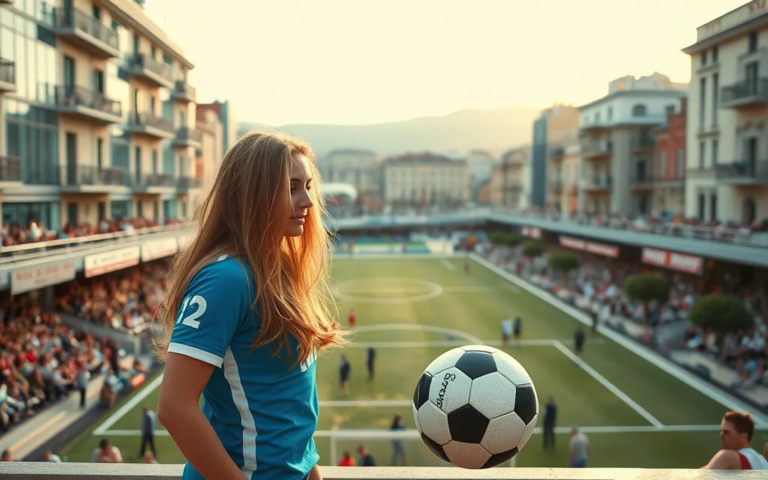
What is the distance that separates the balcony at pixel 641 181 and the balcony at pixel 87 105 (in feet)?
109

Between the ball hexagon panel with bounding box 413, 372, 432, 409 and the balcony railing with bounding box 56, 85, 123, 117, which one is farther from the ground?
the balcony railing with bounding box 56, 85, 123, 117

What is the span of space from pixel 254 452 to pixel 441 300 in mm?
32254

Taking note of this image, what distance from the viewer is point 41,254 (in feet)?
52.4

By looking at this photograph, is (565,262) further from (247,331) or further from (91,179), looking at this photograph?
(247,331)

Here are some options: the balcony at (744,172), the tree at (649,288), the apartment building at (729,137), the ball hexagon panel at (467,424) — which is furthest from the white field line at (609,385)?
the ball hexagon panel at (467,424)

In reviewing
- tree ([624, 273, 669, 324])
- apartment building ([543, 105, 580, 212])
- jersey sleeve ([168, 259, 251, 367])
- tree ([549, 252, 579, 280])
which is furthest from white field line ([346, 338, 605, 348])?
apartment building ([543, 105, 580, 212])

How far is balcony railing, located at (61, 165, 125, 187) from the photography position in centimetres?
A: 2147

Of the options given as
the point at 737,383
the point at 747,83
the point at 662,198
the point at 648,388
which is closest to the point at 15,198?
the point at 648,388

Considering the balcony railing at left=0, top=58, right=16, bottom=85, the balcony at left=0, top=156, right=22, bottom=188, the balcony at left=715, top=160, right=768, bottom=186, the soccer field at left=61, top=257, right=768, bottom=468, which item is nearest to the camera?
the soccer field at left=61, top=257, right=768, bottom=468

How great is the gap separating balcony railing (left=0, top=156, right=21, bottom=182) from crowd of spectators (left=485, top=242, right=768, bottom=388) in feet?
67.1

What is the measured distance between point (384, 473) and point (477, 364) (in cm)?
70

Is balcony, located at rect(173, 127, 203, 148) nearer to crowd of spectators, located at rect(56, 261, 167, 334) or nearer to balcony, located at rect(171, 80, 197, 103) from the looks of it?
balcony, located at rect(171, 80, 197, 103)

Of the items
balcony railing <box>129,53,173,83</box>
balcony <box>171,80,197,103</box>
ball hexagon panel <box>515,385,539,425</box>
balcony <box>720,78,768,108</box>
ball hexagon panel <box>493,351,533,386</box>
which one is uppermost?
balcony <box>720,78,768,108</box>

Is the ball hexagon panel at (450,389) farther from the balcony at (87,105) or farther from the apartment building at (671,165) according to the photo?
the apartment building at (671,165)
